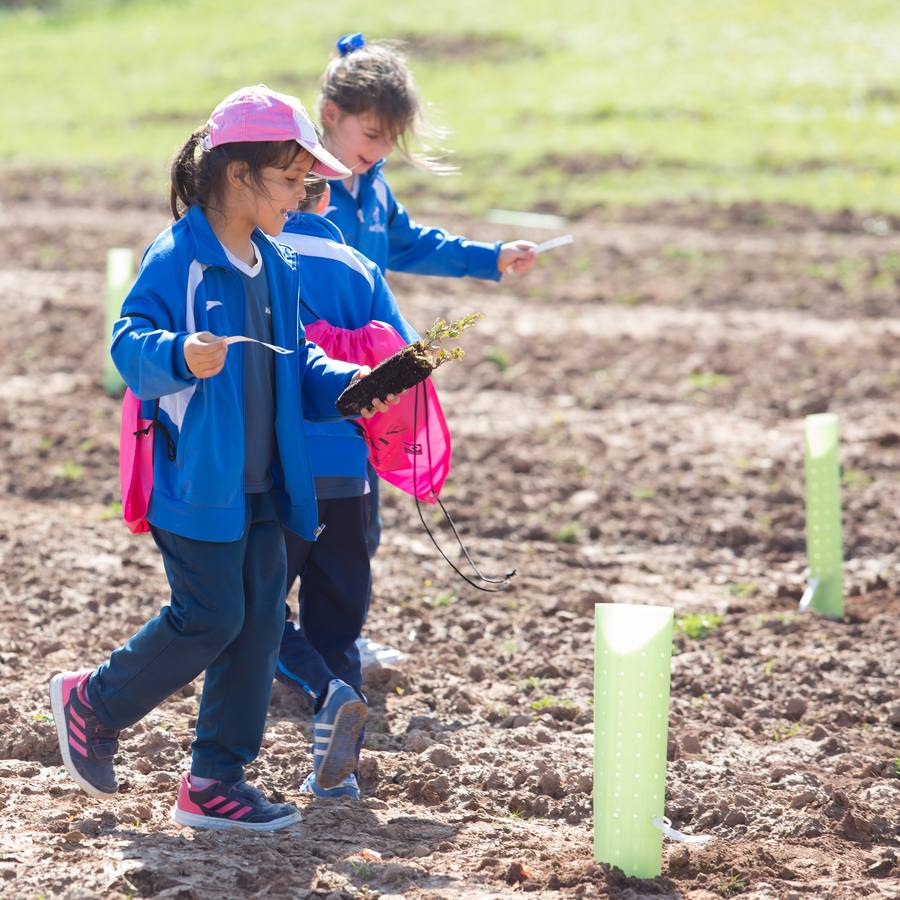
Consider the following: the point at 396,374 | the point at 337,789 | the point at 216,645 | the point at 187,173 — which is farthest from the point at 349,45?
the point at 337,789

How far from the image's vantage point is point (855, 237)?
48.9ft

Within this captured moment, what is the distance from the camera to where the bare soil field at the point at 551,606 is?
3.96m

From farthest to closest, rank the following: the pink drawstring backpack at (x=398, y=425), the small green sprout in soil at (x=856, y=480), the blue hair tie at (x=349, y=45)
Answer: the small green sprout in soil at (x=856, y=480), the blue hair tie at (x=349, y=45), the pink drawstring backpack at (x=398, y=425)

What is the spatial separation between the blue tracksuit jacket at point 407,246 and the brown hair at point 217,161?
121 cm

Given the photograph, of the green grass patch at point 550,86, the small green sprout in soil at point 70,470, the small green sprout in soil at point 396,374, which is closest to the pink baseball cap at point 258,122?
the small green sprout in soil at point 396,374

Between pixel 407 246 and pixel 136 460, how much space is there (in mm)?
1887

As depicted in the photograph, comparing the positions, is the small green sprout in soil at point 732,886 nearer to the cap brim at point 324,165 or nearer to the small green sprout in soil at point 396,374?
the small green sprout in soil at point 396,374

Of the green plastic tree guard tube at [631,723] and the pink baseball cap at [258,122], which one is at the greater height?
the pink baseball cap at [258,122]

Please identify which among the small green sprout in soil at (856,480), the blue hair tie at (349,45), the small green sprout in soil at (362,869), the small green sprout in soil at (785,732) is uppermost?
the blue hair tie at (349,45)

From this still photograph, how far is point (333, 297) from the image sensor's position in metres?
4.39

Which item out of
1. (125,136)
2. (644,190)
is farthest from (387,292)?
(125,136)

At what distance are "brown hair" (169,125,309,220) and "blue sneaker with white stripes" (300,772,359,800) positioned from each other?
1.72 metres

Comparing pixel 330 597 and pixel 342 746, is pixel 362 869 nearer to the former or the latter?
pixel 342 746

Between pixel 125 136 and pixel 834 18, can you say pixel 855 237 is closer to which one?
pixel 125 136
